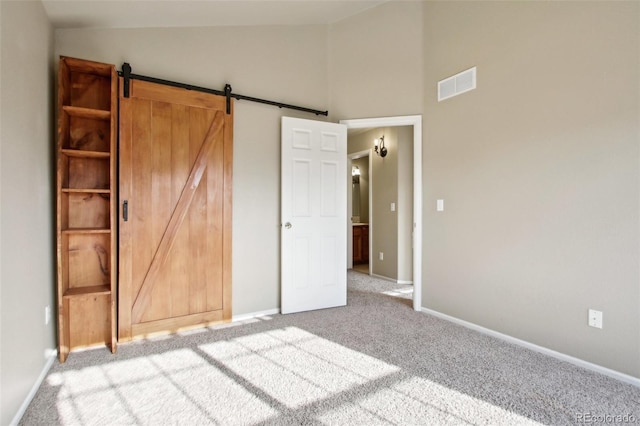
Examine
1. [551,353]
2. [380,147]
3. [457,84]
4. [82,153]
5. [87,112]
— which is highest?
[457,84]

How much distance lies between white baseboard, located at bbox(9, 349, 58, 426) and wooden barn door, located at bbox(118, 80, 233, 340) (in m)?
0.45

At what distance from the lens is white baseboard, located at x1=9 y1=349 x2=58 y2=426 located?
5.54ft

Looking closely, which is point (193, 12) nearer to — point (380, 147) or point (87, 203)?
point (87, 203)

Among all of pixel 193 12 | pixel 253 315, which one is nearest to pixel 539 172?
pixel 253 315

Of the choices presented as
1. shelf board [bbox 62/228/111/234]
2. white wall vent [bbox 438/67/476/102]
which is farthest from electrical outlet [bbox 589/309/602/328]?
shelf board [bbox 62/228/111/234]

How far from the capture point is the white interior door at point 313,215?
3.48 meters

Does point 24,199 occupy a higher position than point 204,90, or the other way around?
point 204,90

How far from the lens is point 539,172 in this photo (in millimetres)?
2549

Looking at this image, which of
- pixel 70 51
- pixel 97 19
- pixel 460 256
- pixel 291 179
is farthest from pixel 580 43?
pixel 70 51

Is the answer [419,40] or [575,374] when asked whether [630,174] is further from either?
[419,40]

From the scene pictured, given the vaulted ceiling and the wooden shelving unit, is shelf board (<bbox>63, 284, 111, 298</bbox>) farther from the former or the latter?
the vaulted ceiling

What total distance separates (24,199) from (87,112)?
35.8 inches

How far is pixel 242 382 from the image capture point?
6.81 feet

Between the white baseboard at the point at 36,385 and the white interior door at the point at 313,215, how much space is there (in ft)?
6.04
